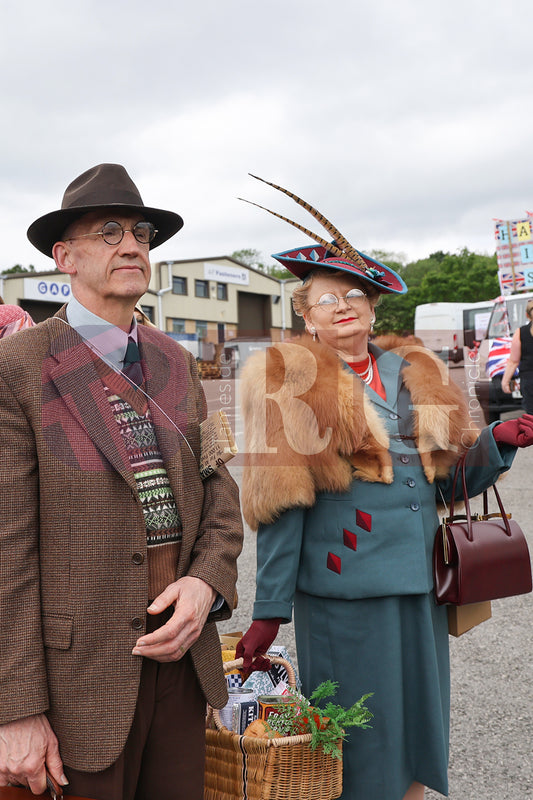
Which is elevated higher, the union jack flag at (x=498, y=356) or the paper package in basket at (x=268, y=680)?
the union jack flag at (x=498, y=356)

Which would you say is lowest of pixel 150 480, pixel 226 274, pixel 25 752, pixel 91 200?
pixel 25 752

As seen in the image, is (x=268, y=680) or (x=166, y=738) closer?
(x=166, y=738)

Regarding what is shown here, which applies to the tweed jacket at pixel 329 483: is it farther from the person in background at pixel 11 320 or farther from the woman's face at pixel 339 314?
the person in background at pixel 11 320

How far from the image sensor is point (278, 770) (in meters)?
2.01

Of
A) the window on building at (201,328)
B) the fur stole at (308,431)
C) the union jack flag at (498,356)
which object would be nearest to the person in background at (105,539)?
the fur stole at (308,431)

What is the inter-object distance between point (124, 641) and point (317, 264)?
132cm

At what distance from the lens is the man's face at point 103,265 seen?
5.85 ft

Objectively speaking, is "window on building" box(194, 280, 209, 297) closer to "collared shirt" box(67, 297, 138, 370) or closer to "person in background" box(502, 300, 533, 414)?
"person in background" box(502, 300, 533, 414)

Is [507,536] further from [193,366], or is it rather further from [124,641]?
[124,641]

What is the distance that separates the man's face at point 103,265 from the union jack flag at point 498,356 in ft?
36.3

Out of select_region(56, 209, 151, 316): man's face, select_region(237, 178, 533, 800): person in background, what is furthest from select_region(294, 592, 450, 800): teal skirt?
select_region(56, 209, 151, 316): man's face

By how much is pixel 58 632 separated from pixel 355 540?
96 centimetres

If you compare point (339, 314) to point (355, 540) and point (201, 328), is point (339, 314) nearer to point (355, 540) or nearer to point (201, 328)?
point (355, 540)

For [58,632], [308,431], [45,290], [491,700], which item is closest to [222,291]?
[45,290]
